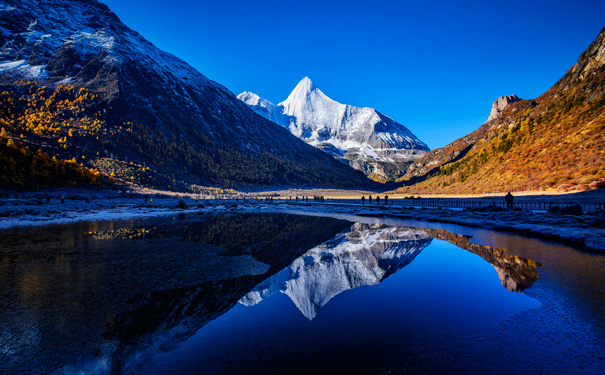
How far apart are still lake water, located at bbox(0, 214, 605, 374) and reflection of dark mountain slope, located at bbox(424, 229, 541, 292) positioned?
0.06 m

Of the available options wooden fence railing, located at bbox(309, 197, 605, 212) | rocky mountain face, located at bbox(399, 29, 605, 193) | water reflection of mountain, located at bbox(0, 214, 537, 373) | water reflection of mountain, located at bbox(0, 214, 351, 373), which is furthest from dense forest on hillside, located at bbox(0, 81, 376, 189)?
rocky mountain face, located at bbox(399, 29, 605, 193)

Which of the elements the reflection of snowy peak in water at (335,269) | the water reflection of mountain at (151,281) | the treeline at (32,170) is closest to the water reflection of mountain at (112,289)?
the water reflection of mountain at (151,281)

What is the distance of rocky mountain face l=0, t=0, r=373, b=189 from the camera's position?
80.2 metres

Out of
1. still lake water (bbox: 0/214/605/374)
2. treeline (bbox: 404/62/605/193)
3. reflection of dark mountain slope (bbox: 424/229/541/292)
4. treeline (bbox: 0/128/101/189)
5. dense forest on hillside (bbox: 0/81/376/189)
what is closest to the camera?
still lake water (bbox: 0/214/605/374)

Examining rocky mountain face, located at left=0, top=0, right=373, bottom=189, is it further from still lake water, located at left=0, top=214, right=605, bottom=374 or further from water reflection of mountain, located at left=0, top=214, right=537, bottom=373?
still lake water, located at left=0, top=214, right=605, bottom=374

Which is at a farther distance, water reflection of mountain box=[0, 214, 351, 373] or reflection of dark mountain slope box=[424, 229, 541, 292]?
reflection of dark mountain slope box=[424, 229, 541, 292]

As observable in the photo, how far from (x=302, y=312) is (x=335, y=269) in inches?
152

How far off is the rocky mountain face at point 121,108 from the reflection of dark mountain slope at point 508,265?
7845 centimetres

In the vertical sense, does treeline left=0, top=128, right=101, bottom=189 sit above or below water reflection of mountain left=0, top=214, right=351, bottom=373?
above

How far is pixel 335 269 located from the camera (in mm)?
10594

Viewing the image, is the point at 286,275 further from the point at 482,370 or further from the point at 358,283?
the point at 482,370

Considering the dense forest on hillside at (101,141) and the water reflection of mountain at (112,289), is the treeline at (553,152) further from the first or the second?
the dense forest on hillside at (101,141)

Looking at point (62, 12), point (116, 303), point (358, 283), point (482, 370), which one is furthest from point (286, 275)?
point (62, 12)

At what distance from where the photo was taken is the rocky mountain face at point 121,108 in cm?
8025
